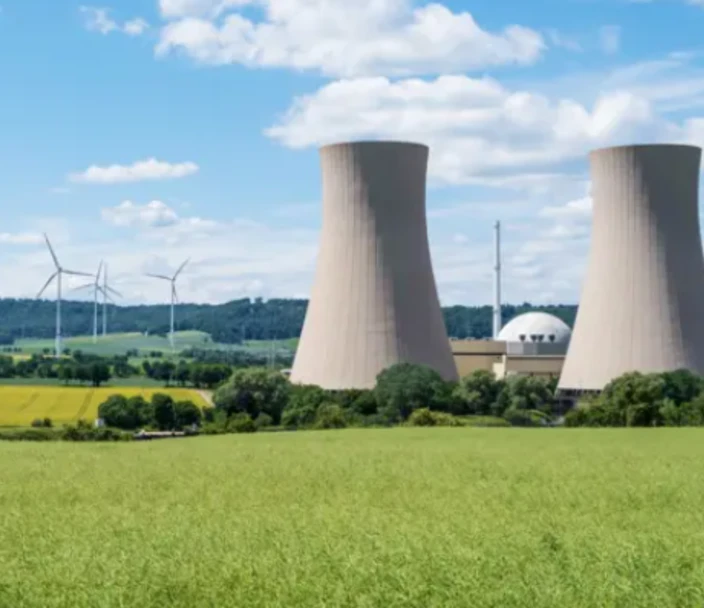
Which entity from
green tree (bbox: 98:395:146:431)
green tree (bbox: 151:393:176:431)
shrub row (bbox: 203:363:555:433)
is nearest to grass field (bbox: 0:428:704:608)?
shrub row (bbox: 203:363:555:433)

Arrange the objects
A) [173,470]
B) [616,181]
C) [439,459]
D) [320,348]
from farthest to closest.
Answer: [320,348] < [616,181] < [439,459] < [173,470]

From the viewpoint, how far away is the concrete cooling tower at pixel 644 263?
46.4 meters

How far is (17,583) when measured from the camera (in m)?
8.28

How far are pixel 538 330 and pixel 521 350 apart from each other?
18.5 ft

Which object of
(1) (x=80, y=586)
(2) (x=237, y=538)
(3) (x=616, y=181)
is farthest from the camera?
(3) (x=616, y=181)

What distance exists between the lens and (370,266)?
4803 cm

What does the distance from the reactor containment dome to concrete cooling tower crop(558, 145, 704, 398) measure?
97.7ft

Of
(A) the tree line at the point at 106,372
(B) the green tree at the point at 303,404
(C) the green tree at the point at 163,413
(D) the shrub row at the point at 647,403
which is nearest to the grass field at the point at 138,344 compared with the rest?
(A) the tree line at the point at 106,372

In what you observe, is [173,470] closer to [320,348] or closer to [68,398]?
[320,348]

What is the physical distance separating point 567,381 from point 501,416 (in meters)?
3.16

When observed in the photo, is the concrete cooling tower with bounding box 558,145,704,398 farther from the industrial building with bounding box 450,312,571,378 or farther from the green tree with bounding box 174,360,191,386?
the green tree with bounding box 174,360,191,386

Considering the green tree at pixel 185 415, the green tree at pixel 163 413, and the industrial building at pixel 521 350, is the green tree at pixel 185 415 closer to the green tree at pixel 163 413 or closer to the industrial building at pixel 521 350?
the green tree at pixel 163 413

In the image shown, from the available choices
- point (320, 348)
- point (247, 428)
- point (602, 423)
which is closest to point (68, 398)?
point (320, 348)

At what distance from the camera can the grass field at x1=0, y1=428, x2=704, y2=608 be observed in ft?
26.0
